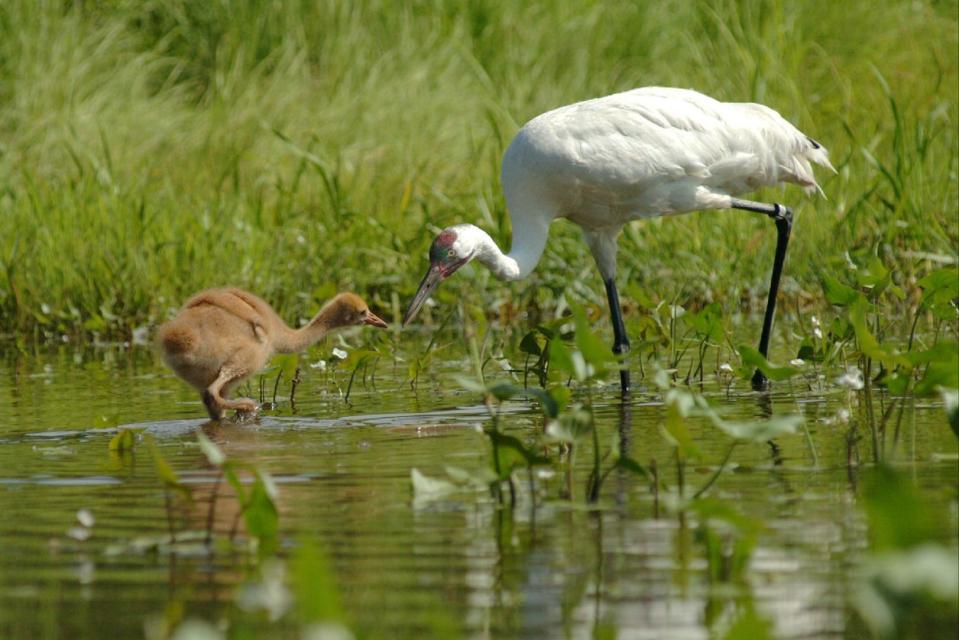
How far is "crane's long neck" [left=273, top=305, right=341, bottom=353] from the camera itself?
8.24 m

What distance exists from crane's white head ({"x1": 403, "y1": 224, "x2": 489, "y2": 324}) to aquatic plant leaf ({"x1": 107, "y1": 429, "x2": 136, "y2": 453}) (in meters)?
1.98

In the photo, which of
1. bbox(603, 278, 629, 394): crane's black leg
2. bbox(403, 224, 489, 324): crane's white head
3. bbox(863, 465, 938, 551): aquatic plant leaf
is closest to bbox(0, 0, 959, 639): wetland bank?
bbox(863, 465, 938, 551): aquatic plant leaf

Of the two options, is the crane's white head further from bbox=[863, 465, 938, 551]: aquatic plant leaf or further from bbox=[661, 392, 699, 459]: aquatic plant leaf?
bbox=[863, 465, 938, 551]: aquatic plant leaf

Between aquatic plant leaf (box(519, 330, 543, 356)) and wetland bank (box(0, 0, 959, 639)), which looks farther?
aquatic plant leaf (box(519, 330, 543, 356))

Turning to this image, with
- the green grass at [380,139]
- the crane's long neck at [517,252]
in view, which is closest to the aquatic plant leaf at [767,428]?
the green grass at [380,139]

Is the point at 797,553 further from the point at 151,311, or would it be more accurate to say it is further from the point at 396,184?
the point at 396,184

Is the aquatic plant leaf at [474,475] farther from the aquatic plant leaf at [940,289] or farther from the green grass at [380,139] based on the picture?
the green grass at [380,139]

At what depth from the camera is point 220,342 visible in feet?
24.5

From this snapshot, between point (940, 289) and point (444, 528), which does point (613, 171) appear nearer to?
point (940, 289)

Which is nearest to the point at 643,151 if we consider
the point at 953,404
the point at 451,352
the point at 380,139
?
the point at 451,352

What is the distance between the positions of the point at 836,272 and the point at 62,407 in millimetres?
4490

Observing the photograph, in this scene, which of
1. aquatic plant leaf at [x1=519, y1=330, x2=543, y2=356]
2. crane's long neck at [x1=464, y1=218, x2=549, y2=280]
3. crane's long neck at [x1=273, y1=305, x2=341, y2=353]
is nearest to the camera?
aquatic plant leaf at [x1=519, y1=330, x2=543, y2=356]

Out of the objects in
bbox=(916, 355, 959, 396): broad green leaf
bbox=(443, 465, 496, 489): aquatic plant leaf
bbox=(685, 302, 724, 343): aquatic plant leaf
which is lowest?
bbox=(443, 465, 496, 489): aquatic plant leaf

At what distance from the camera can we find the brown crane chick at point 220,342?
738cm
